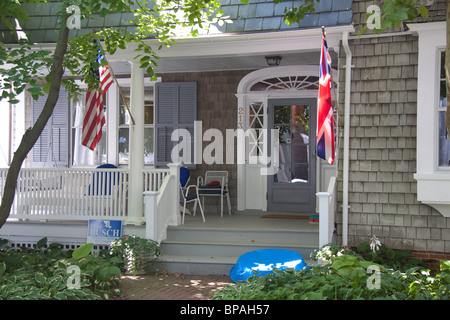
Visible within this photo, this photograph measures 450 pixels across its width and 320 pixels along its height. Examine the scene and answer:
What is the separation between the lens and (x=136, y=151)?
25.3 feet

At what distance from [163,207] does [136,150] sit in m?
0.95

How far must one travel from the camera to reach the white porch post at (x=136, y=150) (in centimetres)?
763

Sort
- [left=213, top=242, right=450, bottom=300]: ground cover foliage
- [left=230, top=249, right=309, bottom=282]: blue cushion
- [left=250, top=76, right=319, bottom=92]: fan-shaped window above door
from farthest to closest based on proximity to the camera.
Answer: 1. [left=250, top=76, right=319, bottom=92]: fan-shaped window above door
2. [left=230, top=249, right=309, bottom=282]: blue cushion
3. [left=213, top=242, right=450, bottom=300]: ground cover foliage

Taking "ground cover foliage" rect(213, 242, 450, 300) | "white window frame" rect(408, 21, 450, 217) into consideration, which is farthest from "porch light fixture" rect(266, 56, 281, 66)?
"ground cover foliage" rect(213, 242, 450, 300)

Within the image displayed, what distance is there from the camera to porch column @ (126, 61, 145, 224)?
25.0 ft

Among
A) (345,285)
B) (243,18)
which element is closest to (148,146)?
(243,18)

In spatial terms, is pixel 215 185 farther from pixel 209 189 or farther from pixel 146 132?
pixel 146 132

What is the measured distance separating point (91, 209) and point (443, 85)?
206 inches

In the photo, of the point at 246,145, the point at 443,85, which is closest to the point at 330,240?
the point at 443,85

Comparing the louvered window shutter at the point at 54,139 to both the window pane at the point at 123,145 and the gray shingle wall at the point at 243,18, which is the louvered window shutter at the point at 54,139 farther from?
the gray shingle wall at the point at 243,18

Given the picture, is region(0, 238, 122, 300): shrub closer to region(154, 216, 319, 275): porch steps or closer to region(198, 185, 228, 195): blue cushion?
region(154, 216, 319, 275): porch steps

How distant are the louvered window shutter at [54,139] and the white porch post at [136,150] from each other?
9.33 ft

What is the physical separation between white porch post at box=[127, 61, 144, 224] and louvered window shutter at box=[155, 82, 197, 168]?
1.90 m
